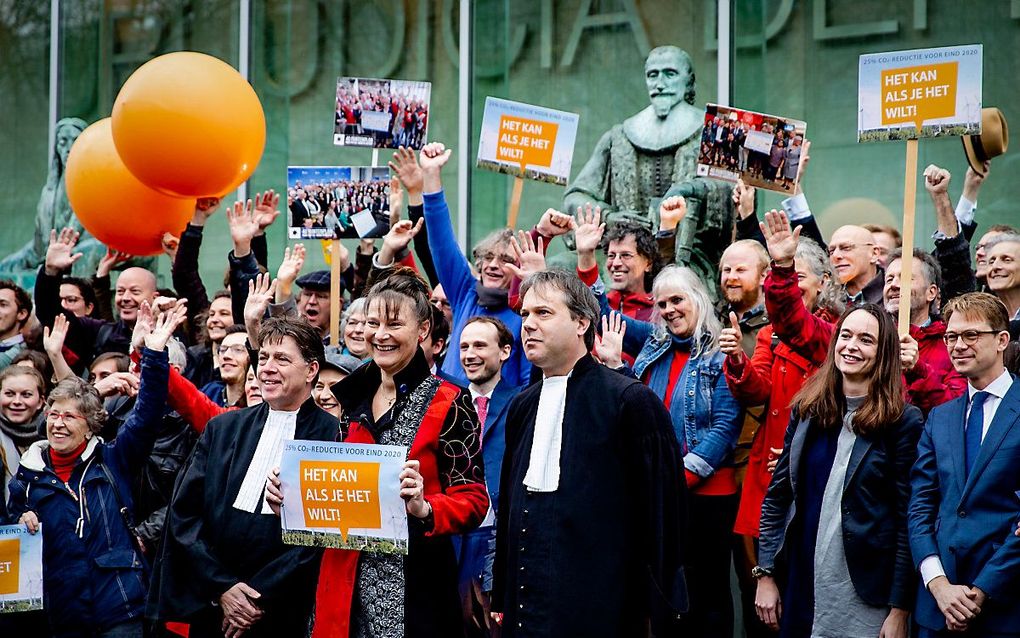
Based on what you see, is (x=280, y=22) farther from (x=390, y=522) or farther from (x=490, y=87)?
(x=390, y=522)

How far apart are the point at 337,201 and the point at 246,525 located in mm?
2923

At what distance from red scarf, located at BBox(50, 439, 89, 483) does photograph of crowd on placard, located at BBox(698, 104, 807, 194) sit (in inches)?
127

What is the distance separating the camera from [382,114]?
315 inches

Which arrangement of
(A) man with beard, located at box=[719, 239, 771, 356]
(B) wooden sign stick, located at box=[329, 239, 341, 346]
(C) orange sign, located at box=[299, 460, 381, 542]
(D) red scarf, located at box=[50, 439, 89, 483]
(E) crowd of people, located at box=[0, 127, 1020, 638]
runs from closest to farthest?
(E) crowd of people, located at box=[0, 127, 1020, 638] → (C) orange sign, located at box=[299, 460, 381, 542] → (D) red scarf, located at box=[50, 439, 89, 483] → (A) man with beard, located at box=[719, 239, 771, 356] → (B) wooden sign stick, located at box=[329, 239, 341, 346]

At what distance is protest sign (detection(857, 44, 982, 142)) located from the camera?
20.2ft

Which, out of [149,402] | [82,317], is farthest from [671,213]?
[82,317]

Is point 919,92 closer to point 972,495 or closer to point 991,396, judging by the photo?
point 991,396

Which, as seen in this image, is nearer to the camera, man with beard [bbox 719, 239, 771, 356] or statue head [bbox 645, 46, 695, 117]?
man with beard [bbox 719, 239, 771, 356]

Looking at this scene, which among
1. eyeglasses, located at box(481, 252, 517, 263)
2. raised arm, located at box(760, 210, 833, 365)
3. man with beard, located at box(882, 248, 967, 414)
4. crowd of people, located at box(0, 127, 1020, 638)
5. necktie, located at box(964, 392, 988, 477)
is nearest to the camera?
crowd of people, located at box(0, 127, 1020, 638)

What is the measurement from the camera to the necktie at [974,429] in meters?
5.05

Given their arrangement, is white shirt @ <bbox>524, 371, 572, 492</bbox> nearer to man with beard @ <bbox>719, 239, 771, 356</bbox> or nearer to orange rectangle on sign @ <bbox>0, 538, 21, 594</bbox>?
man with beard @ <bbox>719, 239, 771, 356</bbox>

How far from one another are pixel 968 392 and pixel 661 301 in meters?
1.64

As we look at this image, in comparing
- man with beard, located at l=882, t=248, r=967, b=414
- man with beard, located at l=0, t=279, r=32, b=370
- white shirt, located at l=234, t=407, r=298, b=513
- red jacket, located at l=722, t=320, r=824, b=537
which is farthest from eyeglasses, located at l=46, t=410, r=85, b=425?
man with beard, located at l=882, t=248, r=967, b=414

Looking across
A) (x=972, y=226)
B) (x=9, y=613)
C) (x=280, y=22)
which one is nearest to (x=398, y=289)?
(x=9, y=613)
